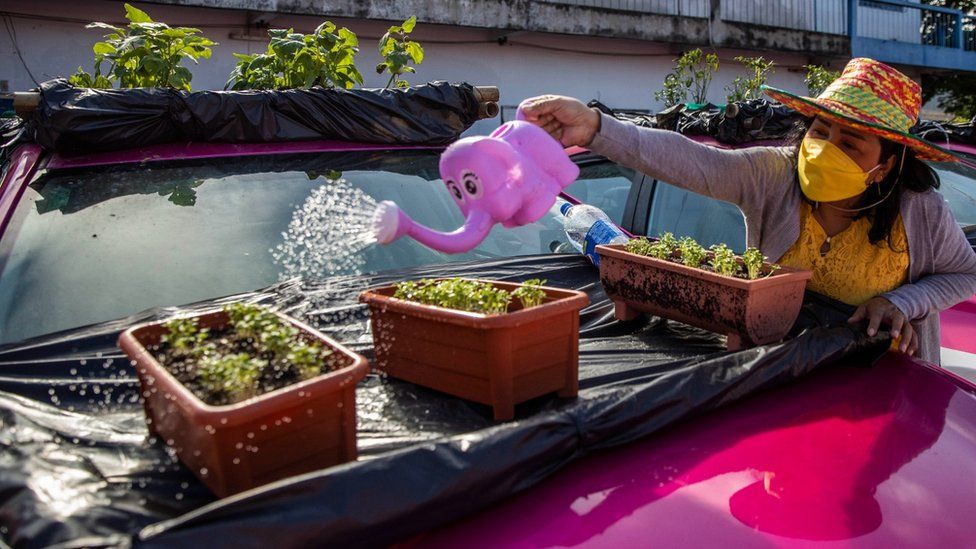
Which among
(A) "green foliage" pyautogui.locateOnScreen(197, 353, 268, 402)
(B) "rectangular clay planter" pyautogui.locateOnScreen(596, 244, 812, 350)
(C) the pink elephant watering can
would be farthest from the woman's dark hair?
(A) "green foliage" pyautogui.locateOnScreen(197, 353, 268, 402)

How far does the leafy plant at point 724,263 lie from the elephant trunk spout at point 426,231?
82 cm

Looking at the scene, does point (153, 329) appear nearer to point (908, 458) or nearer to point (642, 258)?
point (642, 258)

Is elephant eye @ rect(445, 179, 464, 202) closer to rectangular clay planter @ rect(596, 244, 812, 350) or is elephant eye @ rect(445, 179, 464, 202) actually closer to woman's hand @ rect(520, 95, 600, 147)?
woman's hand @ rect(520, 95, 600, 147)

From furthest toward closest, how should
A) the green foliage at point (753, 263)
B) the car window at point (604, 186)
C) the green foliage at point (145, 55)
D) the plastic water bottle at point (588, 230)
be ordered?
the car window at point (604, 186) → the green foliage at point (145, 55) → the plastic water bottle at point (588, 230) → the green foliage at point (753, 263)

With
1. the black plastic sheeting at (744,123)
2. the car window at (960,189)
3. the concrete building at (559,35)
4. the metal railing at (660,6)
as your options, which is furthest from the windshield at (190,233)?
the metal railing at (660,6)

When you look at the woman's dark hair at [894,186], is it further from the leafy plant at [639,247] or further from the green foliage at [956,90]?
the green foliage at [956,90]

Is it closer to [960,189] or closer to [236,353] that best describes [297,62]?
[236,353]

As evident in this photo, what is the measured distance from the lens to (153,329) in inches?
62.6

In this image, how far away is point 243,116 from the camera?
9.45 feet

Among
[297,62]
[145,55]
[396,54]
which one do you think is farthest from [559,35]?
[145,55]

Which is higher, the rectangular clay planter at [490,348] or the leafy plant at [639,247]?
the leafy plant at [639,247]

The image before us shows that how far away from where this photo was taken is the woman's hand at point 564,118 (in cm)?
199

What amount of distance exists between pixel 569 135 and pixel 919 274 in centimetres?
124

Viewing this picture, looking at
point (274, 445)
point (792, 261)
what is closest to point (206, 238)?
point (274, 445)
